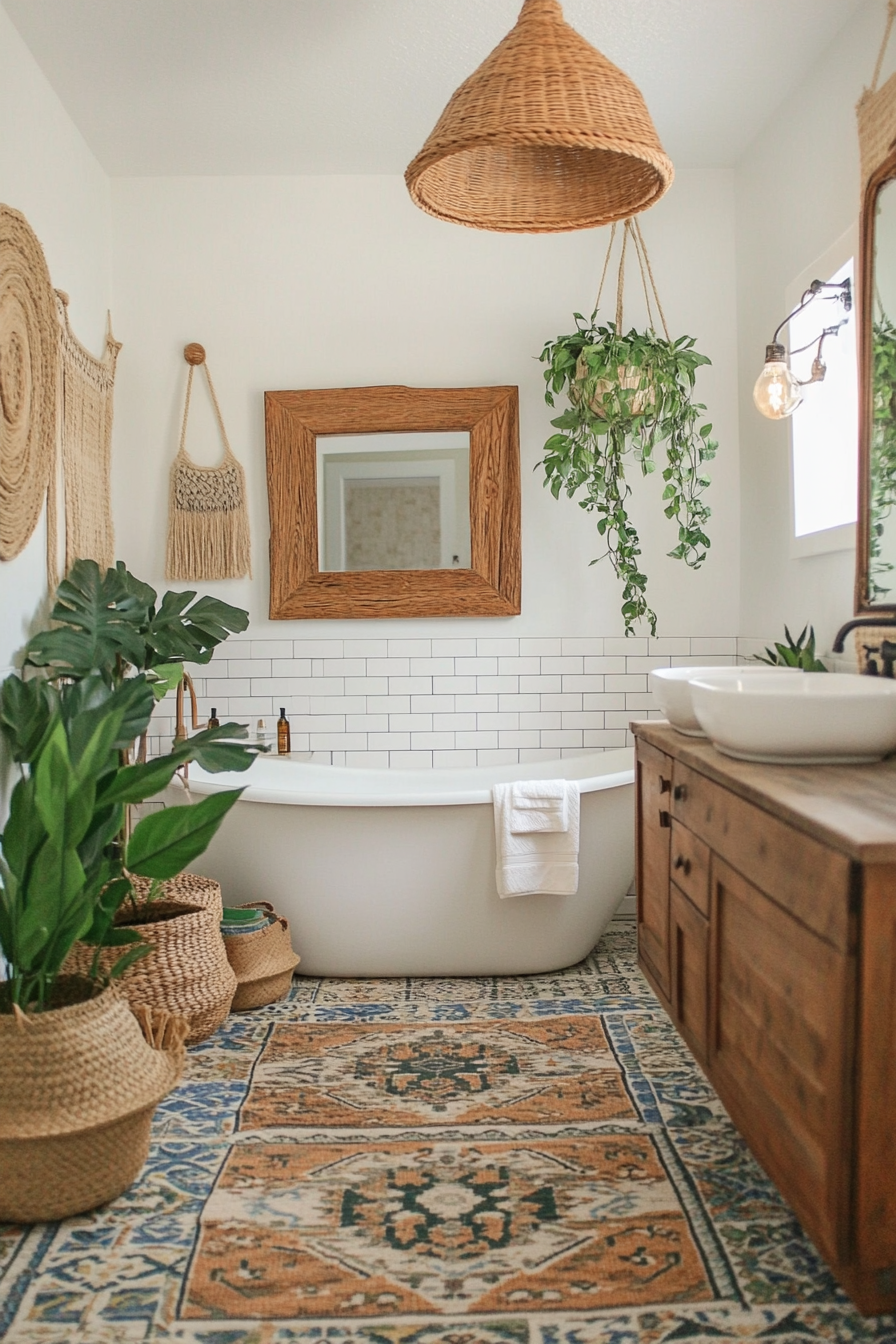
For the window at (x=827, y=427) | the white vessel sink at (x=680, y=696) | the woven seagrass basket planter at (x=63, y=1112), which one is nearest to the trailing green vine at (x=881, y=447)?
the window at (x=827, y=427)

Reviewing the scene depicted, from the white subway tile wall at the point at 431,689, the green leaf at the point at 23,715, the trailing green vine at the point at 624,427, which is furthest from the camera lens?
the white subway tile wall at the point at 431,689

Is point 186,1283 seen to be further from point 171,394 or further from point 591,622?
point 171,394

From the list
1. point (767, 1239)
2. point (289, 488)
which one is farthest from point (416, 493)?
point (767, 1239)

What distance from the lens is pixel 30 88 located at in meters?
3.30

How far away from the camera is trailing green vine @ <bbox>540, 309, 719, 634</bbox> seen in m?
3.71

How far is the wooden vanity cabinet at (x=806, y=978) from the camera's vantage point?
4.85ft

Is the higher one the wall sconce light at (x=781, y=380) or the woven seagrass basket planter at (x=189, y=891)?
the wall sconce light at (x=781, y=380)

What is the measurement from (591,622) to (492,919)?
126 cm

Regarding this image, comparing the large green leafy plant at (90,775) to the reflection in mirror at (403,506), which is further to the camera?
the reflection in mirror at (403,506)

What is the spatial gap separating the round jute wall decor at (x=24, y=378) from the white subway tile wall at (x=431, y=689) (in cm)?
116

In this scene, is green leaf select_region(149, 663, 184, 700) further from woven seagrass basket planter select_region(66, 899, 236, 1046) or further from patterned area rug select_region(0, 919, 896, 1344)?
patterned area rug select_region(0, 919, 896, 1344)

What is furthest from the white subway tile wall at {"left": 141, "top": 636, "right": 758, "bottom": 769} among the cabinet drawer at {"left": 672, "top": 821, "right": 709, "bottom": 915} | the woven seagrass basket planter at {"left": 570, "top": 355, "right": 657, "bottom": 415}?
the cabinet drawer at {"left": 672, "top": 821, "right": 709, "bottom": 915}

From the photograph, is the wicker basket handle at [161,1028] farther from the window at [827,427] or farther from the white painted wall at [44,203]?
the window at [827,427]

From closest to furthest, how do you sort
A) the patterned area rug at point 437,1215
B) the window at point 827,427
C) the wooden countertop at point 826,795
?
the wooden countertop at point 826,795 → the patterned area rug at point 437,1215 → the window at point 827,427
